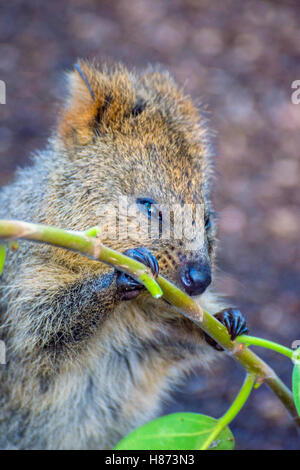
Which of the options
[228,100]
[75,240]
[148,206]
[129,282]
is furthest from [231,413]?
[228,100]

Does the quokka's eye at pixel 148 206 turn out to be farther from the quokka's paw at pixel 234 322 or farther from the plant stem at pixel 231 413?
the plant stem at pixel 231 413

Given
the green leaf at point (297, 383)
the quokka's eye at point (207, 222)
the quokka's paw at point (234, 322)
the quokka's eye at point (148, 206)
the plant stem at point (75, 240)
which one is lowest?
the green leaf at point (297, 383)

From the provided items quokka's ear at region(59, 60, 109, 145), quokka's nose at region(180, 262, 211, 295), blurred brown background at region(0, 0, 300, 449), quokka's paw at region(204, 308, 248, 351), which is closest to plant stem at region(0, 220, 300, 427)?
quokka's paw at region(204, 308, 248, 351)

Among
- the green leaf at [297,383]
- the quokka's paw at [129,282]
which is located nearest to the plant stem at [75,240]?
the quokka's paw at [129,282]

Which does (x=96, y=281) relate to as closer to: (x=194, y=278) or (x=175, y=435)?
(x=194, y=278)

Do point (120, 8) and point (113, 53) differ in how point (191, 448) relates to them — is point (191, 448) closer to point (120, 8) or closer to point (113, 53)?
point (113, 53)

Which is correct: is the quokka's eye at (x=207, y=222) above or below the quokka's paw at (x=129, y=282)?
above

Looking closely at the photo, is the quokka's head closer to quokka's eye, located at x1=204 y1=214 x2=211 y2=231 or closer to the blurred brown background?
quokka's eye, located at x1=204 y1=214 x2=211 y2=231
